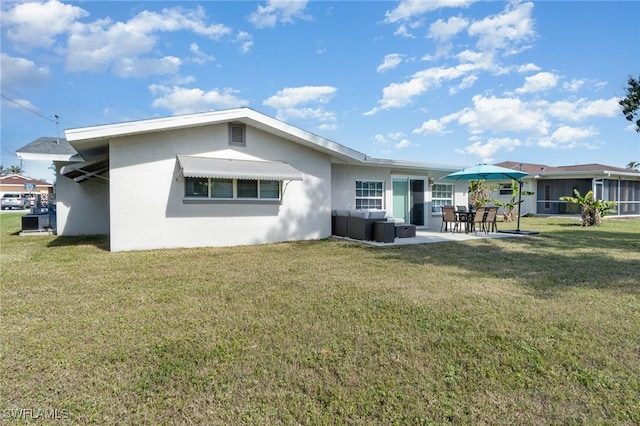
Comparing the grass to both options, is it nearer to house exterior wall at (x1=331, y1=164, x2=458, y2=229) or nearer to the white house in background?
the white house in background

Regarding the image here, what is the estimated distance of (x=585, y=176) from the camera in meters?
29.5

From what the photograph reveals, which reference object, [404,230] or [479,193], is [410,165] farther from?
[479,193]

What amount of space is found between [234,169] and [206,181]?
49.5 inches

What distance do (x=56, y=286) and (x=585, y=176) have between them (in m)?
36.4

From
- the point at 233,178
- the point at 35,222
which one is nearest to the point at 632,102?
the point at 233,178

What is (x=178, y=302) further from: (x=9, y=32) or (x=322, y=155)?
(x=9, y=32)

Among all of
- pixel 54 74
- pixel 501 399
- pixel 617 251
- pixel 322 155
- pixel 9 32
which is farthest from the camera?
pixel 54 74

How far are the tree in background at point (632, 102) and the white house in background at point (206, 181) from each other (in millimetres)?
13201

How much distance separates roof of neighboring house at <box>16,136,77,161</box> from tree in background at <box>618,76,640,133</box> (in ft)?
93.6

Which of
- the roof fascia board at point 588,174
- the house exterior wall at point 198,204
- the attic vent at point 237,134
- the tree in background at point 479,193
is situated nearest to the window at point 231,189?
the house exterior wall at point 198,204

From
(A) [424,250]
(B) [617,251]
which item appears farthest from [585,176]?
(A) [424,250]

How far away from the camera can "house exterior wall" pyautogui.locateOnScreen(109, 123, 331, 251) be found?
11531 millimetres

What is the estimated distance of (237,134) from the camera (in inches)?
519

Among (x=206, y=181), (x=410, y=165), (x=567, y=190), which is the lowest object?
(x=206, y=181)
